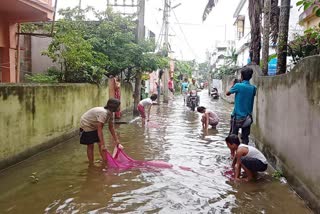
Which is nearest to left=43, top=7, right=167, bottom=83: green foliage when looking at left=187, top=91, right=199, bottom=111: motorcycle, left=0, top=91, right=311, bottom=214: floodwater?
left=187, top=91, right=199, bottom=111: motorcycle

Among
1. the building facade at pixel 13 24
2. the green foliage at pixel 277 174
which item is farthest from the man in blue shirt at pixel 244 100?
the building facade at pixel 13 24

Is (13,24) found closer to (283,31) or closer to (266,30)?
(266,30)

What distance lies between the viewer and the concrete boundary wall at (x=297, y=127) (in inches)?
183

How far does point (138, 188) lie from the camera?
5.63 m

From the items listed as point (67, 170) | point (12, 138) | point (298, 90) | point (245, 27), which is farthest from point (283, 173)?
point (245, 27)

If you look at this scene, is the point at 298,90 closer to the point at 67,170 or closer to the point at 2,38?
the point at 67,170

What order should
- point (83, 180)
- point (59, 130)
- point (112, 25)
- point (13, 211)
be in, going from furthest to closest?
1. point (112, 25)
2. point (59, 130)
3. point (83, 180)
4. point (13, 211)

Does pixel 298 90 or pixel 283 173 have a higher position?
pixel 298 90

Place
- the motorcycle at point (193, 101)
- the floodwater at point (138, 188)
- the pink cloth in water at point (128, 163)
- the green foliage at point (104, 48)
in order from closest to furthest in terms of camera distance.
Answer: the floodwater at point (138, 188)
the pink cloth in water at point (128, 163)
the green foliage at point (104, 48)
the motorcycle at point (193, 101)

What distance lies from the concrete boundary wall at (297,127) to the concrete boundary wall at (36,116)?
499cm

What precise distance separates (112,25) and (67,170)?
1012cm

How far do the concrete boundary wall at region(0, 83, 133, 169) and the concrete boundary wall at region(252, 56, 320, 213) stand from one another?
4.99 m

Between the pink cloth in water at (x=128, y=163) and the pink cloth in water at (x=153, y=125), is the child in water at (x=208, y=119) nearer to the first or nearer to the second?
the pink cloth in water at (x=153, y=125)

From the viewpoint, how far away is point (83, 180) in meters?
6.05
